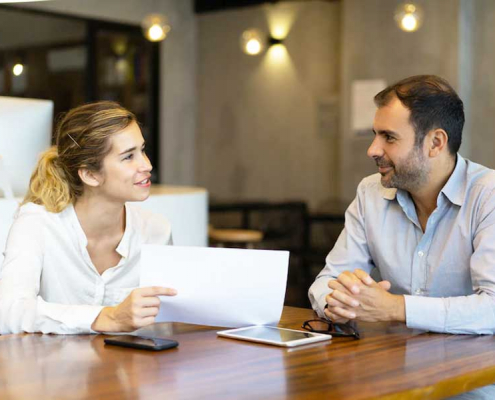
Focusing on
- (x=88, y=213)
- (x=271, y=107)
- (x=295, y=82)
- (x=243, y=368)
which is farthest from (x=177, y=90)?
(x=243, y=368)

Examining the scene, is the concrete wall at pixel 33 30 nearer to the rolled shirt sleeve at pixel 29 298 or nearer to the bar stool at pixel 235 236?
the bar stool at pixel 235 236

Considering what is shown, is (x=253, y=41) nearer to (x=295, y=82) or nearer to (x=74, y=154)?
(x=295, y=82)

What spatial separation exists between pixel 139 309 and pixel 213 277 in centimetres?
19

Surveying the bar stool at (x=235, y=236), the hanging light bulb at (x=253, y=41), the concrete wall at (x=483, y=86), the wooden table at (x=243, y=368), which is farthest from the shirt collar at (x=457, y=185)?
the hanging light bulb at (x=253, y=41)

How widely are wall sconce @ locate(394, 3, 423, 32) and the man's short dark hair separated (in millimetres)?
4921

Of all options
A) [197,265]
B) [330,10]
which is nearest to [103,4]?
[330,10]

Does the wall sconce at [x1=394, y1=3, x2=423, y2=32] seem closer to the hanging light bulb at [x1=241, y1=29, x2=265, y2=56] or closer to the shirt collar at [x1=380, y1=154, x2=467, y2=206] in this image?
the hanging light bulb at [x1=241, y1=29, x2=265, y2=56]

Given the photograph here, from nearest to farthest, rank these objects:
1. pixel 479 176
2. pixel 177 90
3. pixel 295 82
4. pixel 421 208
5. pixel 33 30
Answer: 1. pixel 479 176
2. pixel 421 208
3. pixel 33 30
4. pixel 295 82
5. pixel 177 90

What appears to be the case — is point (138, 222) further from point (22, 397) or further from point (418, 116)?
point (22, 397)

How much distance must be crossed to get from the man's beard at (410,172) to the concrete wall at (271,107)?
6211mm

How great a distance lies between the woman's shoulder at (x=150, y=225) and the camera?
2.63 meters

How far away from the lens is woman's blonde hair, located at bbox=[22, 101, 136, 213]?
252cm

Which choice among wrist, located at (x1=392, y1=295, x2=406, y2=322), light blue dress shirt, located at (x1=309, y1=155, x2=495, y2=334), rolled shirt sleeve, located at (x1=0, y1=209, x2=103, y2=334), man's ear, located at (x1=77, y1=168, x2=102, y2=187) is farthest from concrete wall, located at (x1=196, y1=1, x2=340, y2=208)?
wrist, located at (x1=392, y1=295, x2=406, y2=322)

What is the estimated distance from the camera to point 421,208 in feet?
8.13
